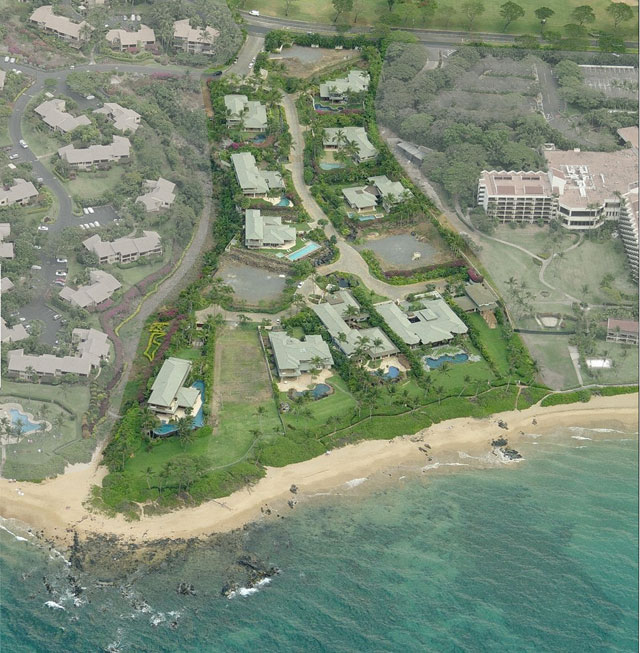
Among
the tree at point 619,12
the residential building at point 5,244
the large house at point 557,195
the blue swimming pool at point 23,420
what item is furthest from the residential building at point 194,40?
the blue swimming pool at point 23,420

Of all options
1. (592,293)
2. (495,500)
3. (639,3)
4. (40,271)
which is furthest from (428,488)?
(639,3)

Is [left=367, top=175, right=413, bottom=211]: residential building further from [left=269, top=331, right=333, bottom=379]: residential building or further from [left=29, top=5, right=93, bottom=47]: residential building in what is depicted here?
[left=29, top=5, right=93, bottom=47]: residential building

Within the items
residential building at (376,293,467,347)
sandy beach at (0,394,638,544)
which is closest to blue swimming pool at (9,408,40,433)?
sandy beach at (0,394,638,544)

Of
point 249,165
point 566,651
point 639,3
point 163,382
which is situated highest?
point 639,3

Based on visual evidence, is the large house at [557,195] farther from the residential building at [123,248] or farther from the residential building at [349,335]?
the residential building at [123,248]

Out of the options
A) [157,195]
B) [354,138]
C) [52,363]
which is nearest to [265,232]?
[157,195]

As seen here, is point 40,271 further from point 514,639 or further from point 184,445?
point 514,639

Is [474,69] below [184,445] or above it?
above

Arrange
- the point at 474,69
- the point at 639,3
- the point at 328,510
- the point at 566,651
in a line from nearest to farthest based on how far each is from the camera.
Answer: the point at 566,651 → the point at 328,510 → the point at 474,69 → the point at 639,3
